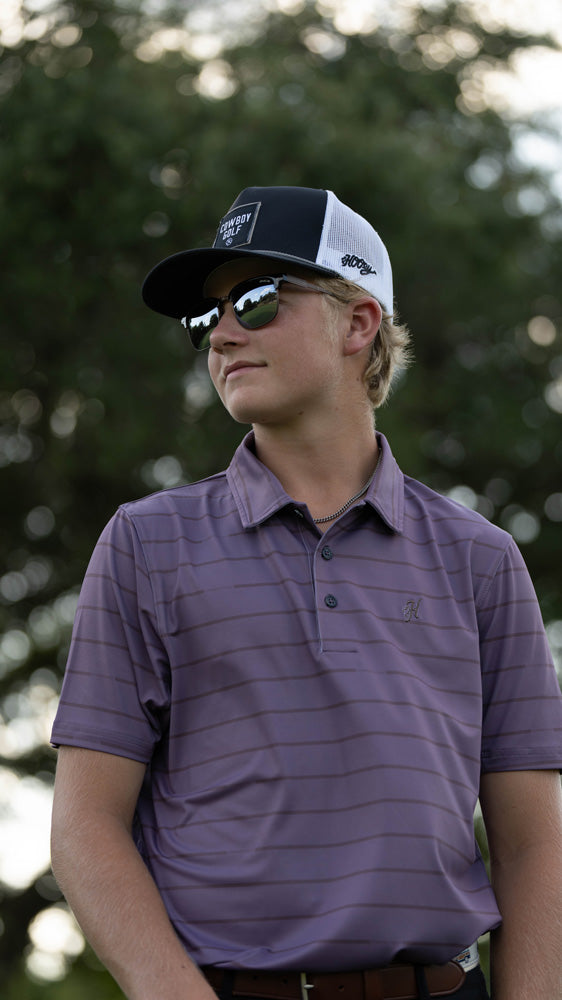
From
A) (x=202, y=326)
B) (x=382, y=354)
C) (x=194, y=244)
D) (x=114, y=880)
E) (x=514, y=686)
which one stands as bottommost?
(x=194, y=244)

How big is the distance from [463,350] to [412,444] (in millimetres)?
2057

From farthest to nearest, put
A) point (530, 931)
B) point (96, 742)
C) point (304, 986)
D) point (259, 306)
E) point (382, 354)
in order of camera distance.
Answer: point (382, 354) → point (259, 306) → point (530, 931) → point (96, 742) → point (304, 986)

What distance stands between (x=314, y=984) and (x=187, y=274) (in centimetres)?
140

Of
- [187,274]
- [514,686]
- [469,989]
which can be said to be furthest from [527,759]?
[187,274]

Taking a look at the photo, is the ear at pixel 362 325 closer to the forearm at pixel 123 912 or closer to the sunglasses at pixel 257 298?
the sunglasses at pixel 257 298

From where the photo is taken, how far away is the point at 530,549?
35.8ft

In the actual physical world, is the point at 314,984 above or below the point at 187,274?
below

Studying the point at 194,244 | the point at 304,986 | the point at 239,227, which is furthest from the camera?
the point at 194,244

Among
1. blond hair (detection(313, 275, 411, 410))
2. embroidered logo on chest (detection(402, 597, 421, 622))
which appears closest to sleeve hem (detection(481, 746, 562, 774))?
embroidered logo on chest (detection(402, 597, 421, 622))

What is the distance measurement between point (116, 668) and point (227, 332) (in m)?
0.74

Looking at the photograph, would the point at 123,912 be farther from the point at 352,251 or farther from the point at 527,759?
the point at 352,251

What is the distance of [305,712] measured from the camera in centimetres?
206

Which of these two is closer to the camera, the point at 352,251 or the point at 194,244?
the point at 352,251

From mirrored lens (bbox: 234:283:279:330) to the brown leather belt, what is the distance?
1197 mm
